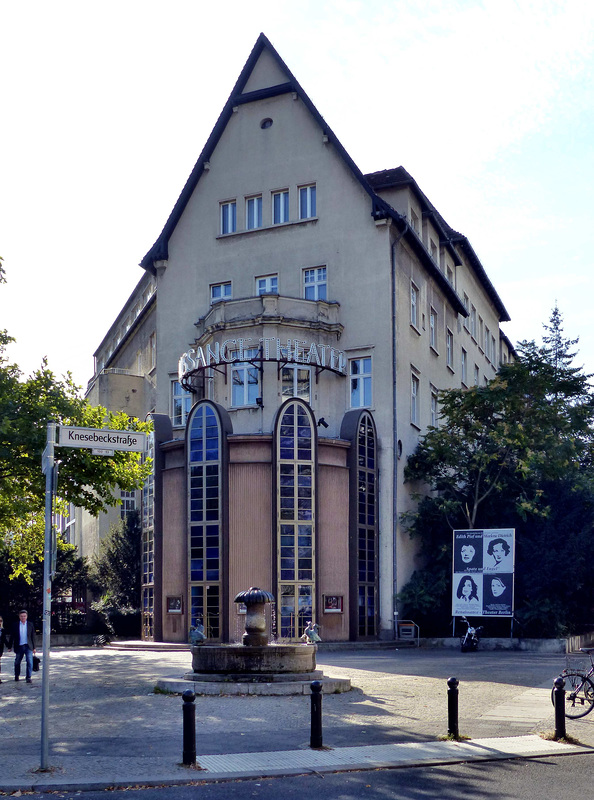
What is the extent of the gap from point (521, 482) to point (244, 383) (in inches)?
427

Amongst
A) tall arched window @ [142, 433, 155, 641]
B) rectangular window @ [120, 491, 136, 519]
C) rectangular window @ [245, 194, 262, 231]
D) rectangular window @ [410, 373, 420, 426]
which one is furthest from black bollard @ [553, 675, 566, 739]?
rectangular window @ [120, 491, 136, 519]

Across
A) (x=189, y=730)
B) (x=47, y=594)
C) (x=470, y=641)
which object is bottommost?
(x=470, y=641)

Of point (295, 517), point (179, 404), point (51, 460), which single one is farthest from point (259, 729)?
point (179, 404)

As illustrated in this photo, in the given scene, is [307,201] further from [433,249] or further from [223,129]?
[433,249]

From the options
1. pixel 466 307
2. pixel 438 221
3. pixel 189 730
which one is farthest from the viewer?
pixel 466 307

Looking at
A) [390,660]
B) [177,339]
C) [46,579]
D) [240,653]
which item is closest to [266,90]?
[177,339]

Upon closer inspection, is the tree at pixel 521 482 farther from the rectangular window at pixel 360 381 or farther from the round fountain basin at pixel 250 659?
the round fountain basin at pixel 250 659

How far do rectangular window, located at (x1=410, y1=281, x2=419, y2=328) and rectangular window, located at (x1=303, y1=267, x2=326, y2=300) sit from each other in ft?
12.7

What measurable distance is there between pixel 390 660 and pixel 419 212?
22.4 metres

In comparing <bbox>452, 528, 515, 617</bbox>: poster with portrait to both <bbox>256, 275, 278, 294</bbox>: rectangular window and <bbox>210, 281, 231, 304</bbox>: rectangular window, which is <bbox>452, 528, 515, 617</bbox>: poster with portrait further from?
<bbox>210, 281, 231, 304</bbox>: rectangular window

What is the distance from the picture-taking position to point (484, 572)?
32156 mm

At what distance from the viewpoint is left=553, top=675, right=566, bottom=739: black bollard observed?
13.1 m

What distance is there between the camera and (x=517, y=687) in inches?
786

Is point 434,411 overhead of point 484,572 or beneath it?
overhead
